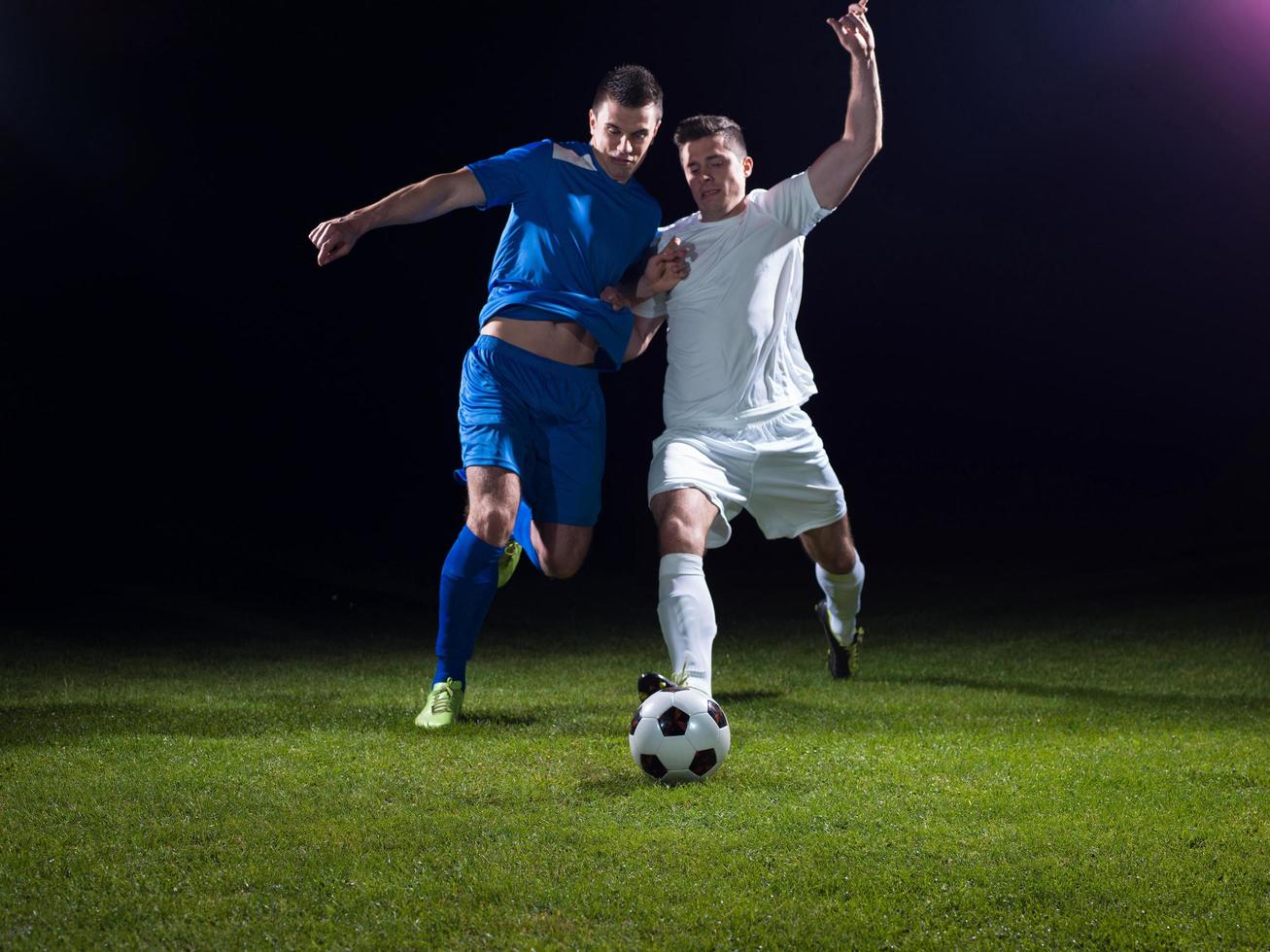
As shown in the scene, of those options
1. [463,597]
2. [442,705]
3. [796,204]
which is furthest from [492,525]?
[796,204]

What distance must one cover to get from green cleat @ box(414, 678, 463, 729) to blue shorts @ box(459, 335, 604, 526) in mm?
512

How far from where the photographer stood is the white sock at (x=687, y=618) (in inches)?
111

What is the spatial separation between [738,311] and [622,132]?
52 cm

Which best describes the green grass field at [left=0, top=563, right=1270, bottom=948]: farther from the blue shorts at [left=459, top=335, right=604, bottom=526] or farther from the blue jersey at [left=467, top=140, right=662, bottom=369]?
the blue jersey at [left=467, top=140, right=662, bottom=369]

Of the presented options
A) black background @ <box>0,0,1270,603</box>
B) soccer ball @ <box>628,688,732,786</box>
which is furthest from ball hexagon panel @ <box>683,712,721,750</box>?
black background @ <box>0,0,1270,603</box>

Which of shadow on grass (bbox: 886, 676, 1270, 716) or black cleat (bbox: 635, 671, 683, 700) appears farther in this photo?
shadow on grass (bbox: 886, 676, 1270, 716)

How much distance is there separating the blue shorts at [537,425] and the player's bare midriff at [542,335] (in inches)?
0.8

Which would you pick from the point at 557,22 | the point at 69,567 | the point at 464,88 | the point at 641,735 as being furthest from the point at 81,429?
the point at 641,735

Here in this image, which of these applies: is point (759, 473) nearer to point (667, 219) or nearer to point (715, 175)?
point (715, 175)

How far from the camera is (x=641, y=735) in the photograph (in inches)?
97.7

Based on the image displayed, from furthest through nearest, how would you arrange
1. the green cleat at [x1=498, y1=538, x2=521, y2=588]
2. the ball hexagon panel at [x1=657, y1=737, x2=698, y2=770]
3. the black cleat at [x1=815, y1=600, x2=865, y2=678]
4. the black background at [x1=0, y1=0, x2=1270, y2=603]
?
the black background at [x1=0, y1=0, x2=1270, y2=603]
the black cleat at [x1=815, y1=600, x2=865, y2=678]
the green cleat at [x1=498, y1=538, x2=521, y2=588]
the ball hexagon panel at [x1=657, y1=737, x2=698, y2=770]

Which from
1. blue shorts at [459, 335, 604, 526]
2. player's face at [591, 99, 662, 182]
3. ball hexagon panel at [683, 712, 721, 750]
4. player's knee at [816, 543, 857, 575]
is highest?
player's face at [591, 99, 662, 182]

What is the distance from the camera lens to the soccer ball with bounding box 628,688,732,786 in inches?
96.3

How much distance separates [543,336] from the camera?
3.30 m
